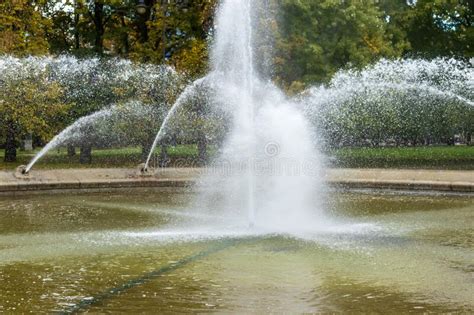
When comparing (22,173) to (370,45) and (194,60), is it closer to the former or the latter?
(194,60)

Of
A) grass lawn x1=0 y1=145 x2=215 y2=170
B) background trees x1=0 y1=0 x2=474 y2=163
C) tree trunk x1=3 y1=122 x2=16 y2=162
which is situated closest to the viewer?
background trees x1=0 y1=0 x2=474 y2=163

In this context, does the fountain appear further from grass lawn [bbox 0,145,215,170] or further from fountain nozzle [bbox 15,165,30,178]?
grass lawn [bbox 0,145,215,170]

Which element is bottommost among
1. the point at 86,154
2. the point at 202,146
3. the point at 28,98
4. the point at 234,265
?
the point at 234,265

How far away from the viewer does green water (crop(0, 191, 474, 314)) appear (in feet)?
20.4

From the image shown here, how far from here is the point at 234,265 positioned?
7953 millimetres

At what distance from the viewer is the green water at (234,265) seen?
6.23 meters

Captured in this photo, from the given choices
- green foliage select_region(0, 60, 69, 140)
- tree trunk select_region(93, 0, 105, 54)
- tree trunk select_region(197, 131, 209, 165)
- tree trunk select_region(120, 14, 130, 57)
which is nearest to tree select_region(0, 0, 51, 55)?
green foliage select_region(0, 60, 69, 140)

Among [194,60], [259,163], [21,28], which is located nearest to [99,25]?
[21,28]

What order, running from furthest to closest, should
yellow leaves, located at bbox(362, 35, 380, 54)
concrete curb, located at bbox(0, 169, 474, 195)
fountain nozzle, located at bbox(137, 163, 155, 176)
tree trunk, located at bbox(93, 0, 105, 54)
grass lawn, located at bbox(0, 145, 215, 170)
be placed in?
tree trunk, located at bbox(93, 0, 105, 54)
yellow leaves, located at bbox(362, 35, 380, 54)
grass lawn, located at bbox(0, 145, 215, 170)
fountain nozzle, located at bbox(137, 163, 155, 176)
concrete curb, located at bbox(0, 169, 474, 195)

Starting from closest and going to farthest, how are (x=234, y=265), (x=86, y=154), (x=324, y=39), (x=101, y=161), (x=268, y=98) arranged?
(x=234, y=265) → (x=268, y=98) → (x=324, y=39) → (x=86, y=154) → (x=101, y=161)

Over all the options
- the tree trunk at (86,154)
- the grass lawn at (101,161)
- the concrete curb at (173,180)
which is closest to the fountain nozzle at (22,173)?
the concrete curb at (173,180)

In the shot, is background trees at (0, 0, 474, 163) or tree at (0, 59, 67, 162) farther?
background trees at (0, 0, 474, 163)

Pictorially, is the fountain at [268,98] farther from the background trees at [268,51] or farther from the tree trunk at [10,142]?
the tree trunk at [10,142]

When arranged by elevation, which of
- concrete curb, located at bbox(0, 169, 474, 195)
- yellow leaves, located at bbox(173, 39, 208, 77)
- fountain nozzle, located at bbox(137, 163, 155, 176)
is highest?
yellow leaves, located at bbox(173, 39, 208, 77)
